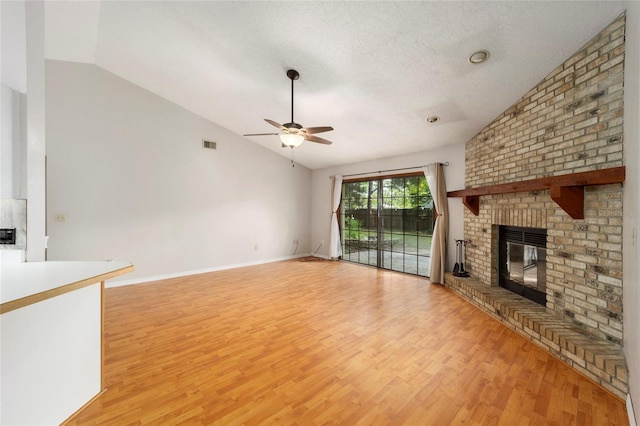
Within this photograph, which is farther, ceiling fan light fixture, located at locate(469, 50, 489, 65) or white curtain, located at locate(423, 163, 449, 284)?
white curtain, located at locate(423, 163, 449, 284)

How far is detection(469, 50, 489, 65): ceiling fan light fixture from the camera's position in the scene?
232cm

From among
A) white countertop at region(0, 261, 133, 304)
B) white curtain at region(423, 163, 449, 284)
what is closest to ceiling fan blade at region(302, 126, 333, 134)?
white countertop at region(0, 261, 133, 304)

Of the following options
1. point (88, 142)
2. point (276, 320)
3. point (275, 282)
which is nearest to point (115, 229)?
point (88, 142)

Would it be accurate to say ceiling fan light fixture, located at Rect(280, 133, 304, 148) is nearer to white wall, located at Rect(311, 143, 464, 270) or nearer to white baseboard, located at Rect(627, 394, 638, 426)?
white wall, located at Rect(311, 143, 464, 270)

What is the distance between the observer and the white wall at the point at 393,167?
432 cm

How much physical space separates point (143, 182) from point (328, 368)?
4403 mm

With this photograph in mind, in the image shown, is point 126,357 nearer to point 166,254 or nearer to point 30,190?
point 30,190

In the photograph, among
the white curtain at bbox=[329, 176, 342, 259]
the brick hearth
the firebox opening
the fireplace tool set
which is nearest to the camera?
the brick hearth

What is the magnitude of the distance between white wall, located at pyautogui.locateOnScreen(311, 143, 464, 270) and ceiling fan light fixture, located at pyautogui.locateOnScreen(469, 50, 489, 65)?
6.78 feet

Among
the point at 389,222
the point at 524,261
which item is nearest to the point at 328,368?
the point at 524,261

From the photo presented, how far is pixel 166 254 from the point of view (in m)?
4.61

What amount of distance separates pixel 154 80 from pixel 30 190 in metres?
3.07

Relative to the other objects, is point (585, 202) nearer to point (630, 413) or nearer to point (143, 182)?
point (630, 413)

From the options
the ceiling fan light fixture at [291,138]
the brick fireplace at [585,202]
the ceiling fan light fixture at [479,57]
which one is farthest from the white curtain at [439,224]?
the ceiling fan light fixture at [291,138]
